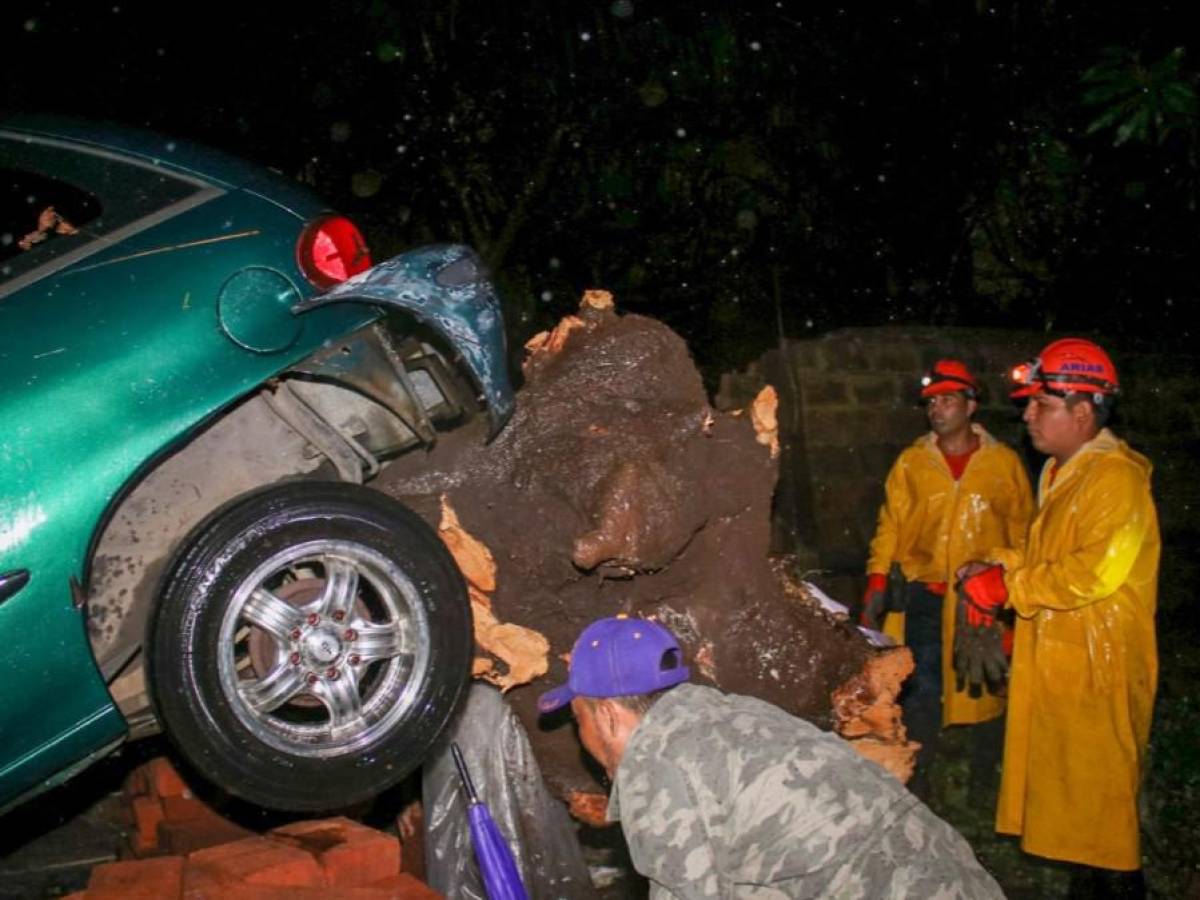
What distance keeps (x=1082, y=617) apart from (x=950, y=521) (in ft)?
4.01

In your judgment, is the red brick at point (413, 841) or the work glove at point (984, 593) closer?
the red brick at point (413, 841)

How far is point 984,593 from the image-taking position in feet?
14.2

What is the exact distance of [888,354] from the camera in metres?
6.72

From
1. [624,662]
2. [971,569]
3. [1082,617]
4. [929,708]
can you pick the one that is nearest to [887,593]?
[929,708]

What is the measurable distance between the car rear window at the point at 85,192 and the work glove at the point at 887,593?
4205 mm

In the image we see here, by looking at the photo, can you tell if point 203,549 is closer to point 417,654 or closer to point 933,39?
point 417,654

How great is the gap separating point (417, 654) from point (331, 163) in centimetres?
485

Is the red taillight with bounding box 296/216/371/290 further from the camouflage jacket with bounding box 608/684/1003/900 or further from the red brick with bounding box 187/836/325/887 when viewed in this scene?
the red brick with bounding box 187/836/325/887

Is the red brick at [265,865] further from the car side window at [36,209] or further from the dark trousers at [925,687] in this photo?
the dark trousers at [925,687]

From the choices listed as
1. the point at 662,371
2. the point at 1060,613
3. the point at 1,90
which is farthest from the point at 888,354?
the point at 1,90

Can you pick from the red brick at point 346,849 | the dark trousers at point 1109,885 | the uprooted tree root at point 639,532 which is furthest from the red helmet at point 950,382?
the red brick at point 346,849

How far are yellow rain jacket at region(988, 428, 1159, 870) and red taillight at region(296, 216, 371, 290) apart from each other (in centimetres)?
309

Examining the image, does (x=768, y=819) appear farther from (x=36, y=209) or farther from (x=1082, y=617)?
(x=36, y=209)

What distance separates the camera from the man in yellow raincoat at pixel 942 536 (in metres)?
5.39
